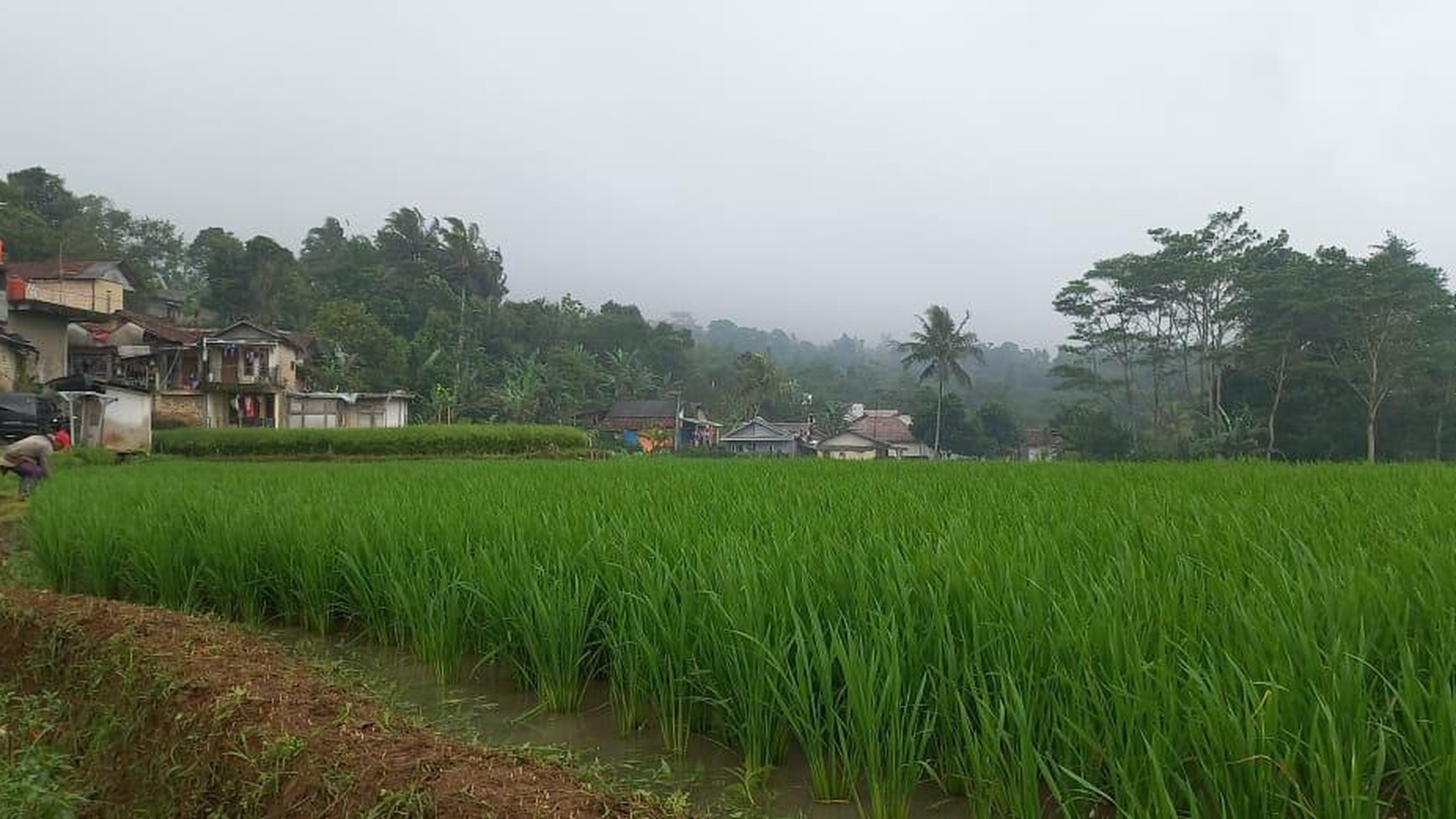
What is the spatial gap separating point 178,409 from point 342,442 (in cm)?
1002

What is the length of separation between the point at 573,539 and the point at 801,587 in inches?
52.5

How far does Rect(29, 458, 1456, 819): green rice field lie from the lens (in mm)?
1390

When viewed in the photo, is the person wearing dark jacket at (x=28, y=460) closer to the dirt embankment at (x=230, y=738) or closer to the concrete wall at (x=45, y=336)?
the dirt embankment at (x=230, y=738)

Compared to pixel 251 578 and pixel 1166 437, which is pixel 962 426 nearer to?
pixel 1166 437

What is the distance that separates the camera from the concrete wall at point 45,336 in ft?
61.3

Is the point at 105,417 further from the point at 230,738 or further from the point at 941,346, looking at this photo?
the point at 941,346

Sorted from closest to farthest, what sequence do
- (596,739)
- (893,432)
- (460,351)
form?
(596,739)
(460,351)
(893,432)

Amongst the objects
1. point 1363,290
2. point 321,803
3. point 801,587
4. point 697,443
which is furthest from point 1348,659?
point 697,443

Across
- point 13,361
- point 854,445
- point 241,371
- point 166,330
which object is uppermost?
point 166,330

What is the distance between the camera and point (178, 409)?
24.8 meters

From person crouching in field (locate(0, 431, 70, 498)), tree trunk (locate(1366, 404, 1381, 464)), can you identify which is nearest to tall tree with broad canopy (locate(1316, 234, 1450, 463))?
tree trunk (locate(1366, 404, 1381, 464))

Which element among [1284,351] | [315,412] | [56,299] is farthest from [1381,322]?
[56,299]

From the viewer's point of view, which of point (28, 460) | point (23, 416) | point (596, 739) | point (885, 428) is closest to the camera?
point (596, 739)

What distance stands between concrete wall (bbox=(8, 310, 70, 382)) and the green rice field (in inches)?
745
